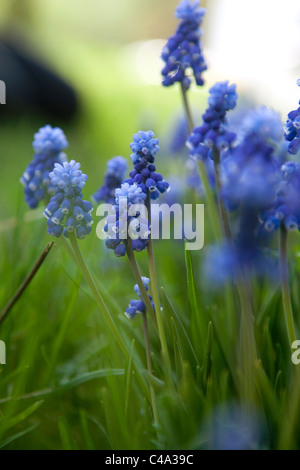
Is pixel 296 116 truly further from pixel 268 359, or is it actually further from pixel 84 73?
pixel 84 73

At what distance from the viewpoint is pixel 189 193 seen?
2.96 meters

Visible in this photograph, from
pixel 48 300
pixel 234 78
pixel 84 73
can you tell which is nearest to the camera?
pixel 48 300

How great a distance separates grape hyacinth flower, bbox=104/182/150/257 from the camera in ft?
3.88

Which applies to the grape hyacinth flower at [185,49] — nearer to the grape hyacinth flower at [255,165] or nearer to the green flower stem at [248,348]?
the grape hyacinth flower at [255,165]

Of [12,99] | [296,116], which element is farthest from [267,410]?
[12,99]

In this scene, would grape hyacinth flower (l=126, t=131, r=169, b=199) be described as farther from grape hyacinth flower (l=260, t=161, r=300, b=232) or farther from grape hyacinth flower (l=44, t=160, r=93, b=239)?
grape hyacinth flower (l=260, t=161, r=300, b=232)

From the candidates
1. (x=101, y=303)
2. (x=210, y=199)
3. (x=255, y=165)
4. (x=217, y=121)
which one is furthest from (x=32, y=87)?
(x=255, y=165)

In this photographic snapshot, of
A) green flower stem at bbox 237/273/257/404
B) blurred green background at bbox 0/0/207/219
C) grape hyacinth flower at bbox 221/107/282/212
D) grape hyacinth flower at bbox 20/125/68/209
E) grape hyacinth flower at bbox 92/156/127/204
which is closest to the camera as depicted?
grape hyacinth flower at bbox 221/107/282/212

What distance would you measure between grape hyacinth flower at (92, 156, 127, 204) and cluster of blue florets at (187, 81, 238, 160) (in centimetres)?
45

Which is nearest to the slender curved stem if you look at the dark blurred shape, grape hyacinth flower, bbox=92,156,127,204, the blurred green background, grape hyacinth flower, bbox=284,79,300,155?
grape hyacinth flower, bbox=92,156,127,204

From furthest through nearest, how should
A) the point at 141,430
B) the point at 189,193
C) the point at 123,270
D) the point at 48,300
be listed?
the point at 189,193
the point at 123,270
the point at 48,300
the point at 141,430

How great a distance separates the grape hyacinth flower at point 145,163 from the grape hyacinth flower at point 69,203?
13 centimetres

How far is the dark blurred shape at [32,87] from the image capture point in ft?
25.8
